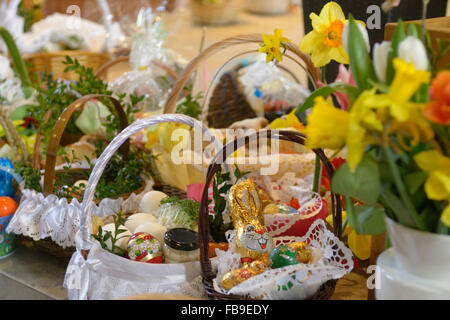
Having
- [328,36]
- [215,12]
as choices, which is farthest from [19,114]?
[215,12]

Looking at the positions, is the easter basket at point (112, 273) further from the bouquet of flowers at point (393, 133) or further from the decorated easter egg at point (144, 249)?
the bouquet of flowers at point (393, 133)

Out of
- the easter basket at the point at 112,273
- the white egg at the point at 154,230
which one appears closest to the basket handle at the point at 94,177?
the easter basket at the point at 112,273

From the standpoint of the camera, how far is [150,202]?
1269 mm

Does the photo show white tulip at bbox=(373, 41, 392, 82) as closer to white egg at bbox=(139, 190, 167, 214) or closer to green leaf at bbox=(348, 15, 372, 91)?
green leaf at bbox=(348, 15, 372, 91)

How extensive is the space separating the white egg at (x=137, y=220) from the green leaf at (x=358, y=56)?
0.61 m

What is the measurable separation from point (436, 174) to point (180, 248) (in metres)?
0.53

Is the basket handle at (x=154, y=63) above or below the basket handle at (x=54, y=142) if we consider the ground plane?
above

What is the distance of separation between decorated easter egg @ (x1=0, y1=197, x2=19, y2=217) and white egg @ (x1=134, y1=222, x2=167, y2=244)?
0.35m

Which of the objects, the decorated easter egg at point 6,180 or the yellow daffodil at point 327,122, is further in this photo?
the decorated easter egg at point 6,180

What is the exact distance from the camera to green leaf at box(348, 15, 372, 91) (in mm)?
756

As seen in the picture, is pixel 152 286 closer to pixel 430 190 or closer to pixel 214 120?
pixel 430 190

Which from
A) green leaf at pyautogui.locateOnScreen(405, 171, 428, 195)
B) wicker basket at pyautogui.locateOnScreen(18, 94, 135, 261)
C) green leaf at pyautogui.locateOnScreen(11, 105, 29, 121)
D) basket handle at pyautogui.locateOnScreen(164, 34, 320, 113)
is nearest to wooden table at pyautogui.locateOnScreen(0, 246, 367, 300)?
wicker basket at pyautogui.locateOnScreen(18, 94, 135, 261)

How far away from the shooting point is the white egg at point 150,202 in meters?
1.27

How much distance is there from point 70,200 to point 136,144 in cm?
38
